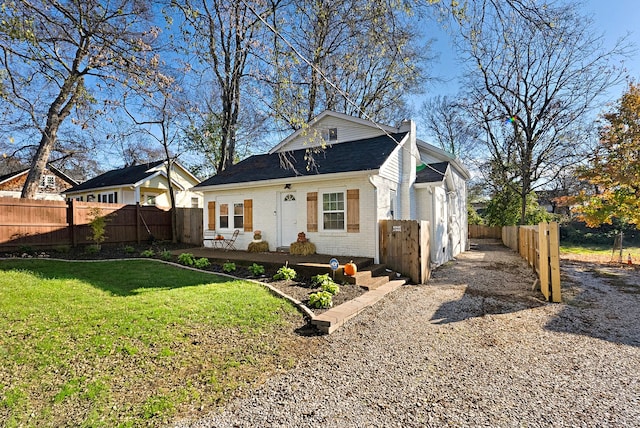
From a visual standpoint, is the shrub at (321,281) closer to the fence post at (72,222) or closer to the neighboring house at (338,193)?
the neighboring house at (338,193)

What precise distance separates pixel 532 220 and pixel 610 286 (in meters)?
17.1

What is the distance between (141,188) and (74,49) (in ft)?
57.8

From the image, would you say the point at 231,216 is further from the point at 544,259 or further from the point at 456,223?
the point at 456,223

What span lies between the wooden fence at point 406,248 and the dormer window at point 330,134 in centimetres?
585

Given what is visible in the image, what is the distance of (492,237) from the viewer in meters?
25.7

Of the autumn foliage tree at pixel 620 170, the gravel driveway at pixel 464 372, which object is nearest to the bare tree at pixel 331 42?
the gravel driveway at pixel 464 372

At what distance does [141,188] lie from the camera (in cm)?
2216

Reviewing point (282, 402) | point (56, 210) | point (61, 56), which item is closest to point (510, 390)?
point (282, 402)

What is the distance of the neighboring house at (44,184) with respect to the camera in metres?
24.9

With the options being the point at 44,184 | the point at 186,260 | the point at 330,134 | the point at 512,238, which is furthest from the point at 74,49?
the point at 44,184

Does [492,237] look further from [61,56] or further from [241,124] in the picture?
[61,56]

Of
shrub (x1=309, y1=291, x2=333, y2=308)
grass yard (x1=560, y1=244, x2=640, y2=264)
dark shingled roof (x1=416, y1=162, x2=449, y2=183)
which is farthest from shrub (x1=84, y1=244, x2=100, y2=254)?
grass yard (x1=560, y1=244, x2=640, y2=264)

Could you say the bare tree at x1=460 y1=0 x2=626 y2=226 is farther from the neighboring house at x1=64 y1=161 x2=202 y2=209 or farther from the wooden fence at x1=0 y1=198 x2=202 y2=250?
the neighboring house at x1=64 y1=161 x2=202 y2=209

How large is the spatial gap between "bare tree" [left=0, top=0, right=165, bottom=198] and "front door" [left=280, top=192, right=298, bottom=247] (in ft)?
19.2
